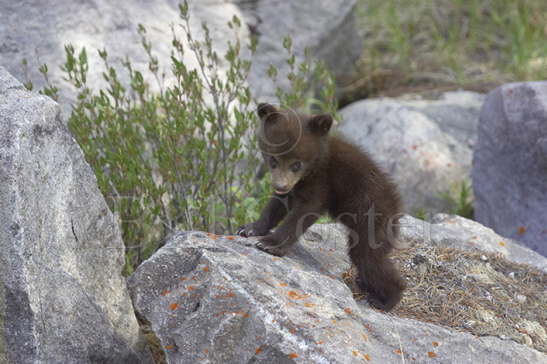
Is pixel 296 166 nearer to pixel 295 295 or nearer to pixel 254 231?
pixel 254 231

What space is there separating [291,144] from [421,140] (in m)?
4.05

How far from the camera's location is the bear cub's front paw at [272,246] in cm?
363

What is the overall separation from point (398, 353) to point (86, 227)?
1870 millimetres

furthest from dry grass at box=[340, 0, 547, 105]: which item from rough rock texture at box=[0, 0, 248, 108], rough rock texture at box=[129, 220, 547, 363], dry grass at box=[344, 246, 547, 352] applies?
rough rock texture at box=[129, 220, 547, 363]

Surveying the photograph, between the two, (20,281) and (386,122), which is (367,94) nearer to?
(386,122)

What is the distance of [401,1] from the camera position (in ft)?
37.0

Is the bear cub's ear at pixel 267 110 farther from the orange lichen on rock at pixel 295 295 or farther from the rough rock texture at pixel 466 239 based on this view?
the rough rock texture at pixel 466 239

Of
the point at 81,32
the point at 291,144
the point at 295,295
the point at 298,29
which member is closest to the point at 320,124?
the point at 291,144

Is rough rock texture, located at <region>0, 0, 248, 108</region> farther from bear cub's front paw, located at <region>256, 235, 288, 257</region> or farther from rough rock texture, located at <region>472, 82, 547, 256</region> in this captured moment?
rough rock texture, located at <region>472, 82, 547, 256</region>

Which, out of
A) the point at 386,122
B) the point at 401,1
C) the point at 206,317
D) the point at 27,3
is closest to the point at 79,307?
the point at 206,317

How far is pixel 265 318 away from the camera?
2.89 metres

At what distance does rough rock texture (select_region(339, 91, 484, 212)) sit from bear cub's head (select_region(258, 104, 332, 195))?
3164 mm

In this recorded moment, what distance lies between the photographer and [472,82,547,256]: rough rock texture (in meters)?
5.62

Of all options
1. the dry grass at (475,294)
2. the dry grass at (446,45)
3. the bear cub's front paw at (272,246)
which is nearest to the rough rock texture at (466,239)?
the dry grass at (475,294)
